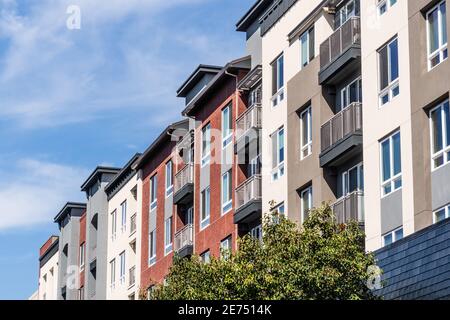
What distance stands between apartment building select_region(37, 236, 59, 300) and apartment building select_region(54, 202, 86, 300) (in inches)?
109

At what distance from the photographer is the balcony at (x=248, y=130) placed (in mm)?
44000

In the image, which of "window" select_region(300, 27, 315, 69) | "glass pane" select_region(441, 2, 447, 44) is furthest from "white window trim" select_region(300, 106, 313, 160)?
"glass pane" select_region(441, 2, 447, 44)

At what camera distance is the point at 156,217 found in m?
57.7

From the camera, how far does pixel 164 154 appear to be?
188 ft

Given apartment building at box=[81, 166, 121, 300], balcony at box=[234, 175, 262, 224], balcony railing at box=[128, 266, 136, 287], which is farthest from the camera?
apartment building at box=[81, 166, 121, 300]

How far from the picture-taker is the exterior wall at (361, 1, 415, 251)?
102 feet

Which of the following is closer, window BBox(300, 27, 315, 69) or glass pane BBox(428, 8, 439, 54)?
glass pane BBox(428, 8, 439, 54)

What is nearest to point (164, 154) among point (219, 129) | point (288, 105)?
point (219, 129)

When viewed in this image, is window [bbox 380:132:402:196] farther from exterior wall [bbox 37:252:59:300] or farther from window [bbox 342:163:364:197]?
exterior wall [bbox 37:252:59:300]

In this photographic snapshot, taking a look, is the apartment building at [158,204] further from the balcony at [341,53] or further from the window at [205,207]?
the balcony at [341,53]

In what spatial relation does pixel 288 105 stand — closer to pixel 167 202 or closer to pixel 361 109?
pixel 361 109

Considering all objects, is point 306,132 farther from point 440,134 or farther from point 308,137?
point 440,134

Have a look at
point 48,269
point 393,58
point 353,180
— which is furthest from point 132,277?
point 393,58

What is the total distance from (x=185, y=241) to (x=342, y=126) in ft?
57.8
